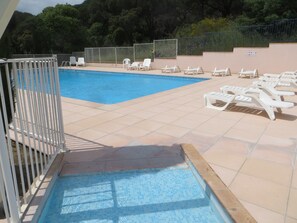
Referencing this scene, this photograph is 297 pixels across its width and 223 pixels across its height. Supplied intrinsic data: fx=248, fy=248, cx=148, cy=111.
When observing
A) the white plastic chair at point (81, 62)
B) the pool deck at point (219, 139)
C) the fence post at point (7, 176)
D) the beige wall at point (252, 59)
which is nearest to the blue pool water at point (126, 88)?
the beige wall at point (252, 59)

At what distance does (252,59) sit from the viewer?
12.0m

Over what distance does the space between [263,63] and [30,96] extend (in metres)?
11.5

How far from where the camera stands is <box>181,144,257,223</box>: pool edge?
2.01m

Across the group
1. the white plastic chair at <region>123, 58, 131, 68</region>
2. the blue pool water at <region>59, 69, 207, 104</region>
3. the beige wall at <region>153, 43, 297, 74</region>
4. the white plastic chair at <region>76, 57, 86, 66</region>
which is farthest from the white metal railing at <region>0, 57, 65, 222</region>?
the white plastic chair at <region>76, 57, 86, 66</region>

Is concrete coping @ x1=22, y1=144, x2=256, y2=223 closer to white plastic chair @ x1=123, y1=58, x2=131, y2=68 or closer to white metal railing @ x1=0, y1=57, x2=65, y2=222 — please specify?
white metal railing @ x1=0, y1=57, x2=65, y2=222

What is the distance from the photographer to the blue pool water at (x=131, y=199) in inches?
88.7

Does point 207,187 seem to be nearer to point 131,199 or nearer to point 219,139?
point 131,199

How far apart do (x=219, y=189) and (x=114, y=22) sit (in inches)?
1161

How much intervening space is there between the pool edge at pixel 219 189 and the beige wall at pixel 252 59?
9856 millimetres

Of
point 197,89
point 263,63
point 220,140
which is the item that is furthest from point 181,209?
point 263,63

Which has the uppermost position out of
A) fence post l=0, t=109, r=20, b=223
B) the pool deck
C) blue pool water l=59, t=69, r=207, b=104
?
fence post l=0, t=109, r=20, b=223

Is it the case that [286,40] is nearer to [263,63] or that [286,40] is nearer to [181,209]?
[263,63]

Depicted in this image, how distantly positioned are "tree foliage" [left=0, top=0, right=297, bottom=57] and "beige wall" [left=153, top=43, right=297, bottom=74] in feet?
A: 16.1

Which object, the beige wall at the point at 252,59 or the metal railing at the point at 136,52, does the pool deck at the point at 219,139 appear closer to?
the beige wall at the point at 252,59
